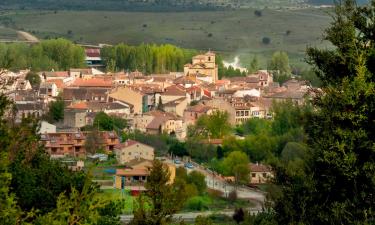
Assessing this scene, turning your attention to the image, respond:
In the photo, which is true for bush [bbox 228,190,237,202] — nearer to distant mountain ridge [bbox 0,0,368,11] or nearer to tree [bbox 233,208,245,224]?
tree [bbox 233,208,245,224]

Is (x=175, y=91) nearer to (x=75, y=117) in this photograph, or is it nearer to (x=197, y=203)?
(x=75, y=117)

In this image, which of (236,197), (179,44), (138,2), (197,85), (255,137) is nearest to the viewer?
(236,197)

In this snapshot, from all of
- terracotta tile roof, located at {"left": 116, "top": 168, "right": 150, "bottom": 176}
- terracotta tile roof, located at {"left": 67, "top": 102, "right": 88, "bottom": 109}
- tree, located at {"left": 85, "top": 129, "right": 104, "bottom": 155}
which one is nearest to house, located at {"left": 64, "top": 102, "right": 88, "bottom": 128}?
terracotta tile roof, located at {"left": 67, "top": 102, "right": 88, "bottom": 109}

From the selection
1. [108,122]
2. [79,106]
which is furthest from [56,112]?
[108,122]

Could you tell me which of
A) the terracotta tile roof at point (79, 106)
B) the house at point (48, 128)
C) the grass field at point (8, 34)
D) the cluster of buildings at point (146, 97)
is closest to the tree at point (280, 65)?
the cluster of buildings at point (146, 97)

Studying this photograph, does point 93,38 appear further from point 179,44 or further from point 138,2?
point 138,2

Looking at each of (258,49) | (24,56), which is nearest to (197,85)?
(24,56)

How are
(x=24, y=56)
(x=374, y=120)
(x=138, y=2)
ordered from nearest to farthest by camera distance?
1. (x=374, y=120)
2. (x=24, y=56)
3. (x=138, y=2)

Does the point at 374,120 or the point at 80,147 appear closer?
the point at 374,120
